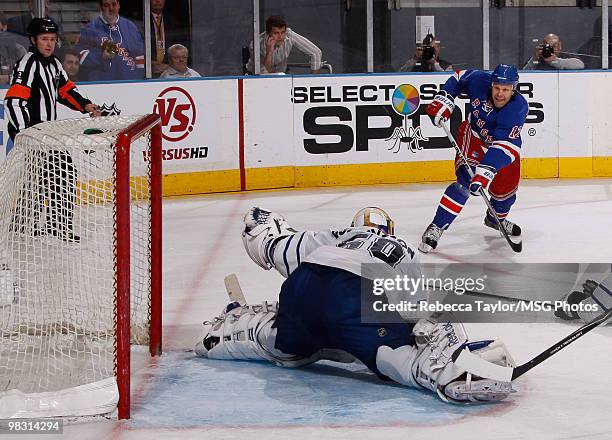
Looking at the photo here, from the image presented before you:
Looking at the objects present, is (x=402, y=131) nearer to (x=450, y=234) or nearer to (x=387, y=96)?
(x=387, y=96)

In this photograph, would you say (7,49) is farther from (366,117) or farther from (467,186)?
(467,186)

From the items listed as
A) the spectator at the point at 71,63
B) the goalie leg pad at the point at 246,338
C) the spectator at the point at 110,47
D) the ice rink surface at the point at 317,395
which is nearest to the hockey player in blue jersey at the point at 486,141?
the ice rink surface at the point at 317,395

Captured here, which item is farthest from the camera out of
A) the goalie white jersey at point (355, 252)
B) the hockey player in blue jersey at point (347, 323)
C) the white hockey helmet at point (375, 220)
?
the white hockey helmet at point (375, 220)

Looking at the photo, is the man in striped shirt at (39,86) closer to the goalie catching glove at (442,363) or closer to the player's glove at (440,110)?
the player's glove at (440,110)

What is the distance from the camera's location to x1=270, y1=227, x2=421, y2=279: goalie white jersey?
10.9ft

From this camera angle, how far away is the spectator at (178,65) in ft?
26.1

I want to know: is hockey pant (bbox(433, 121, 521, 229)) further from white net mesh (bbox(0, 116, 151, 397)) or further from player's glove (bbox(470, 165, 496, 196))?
white net mesh (bbox(0, 116, 151, 397))

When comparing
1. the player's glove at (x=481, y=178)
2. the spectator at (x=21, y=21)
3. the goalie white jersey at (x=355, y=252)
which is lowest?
the goalie white jersey at (x=355, y=252)

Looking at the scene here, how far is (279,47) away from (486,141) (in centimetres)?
258

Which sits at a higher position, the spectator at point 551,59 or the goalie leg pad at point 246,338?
the spectator at point 551,59

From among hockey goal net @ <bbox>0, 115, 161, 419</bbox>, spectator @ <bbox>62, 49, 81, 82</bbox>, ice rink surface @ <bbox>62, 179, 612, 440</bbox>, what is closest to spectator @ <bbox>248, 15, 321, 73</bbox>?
spectator @ <bbox>62, 49, 81, 82</bbox>

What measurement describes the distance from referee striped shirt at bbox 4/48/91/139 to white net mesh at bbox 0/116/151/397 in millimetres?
2288

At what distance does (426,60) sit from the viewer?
8508 mm

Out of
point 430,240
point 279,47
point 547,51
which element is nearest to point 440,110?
point 430,240
